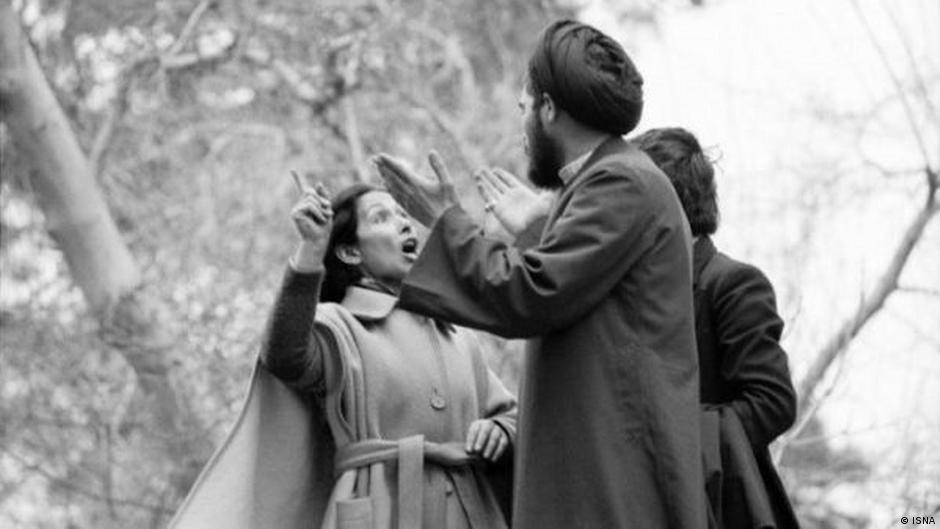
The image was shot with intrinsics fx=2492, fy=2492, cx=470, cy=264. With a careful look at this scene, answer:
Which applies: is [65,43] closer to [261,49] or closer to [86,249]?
[261,49]

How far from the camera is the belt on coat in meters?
5.68

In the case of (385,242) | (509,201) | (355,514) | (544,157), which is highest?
(544,157)

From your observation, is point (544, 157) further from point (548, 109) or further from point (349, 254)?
point (349, 254)

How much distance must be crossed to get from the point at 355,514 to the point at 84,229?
249 inches

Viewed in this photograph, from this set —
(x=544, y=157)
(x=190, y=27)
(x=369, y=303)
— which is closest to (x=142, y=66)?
(x=190, y=27)

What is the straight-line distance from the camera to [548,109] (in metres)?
5.36

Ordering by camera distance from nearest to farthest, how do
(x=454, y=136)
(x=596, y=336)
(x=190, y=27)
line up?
(x=596, y=336), (x=454, y=136), (x=190, y=27)

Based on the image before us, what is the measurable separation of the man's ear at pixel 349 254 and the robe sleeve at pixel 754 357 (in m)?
0.91

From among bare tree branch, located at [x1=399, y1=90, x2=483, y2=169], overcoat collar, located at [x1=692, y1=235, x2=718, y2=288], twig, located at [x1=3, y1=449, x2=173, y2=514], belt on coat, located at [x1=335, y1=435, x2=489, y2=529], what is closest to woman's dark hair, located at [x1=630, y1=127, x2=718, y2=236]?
overcoat collar, located at [x1=692, y1=235, x2=718, y2=288]

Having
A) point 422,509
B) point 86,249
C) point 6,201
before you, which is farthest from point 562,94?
point 6,201

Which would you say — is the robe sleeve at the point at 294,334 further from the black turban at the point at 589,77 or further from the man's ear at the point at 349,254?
the black turban at the point at 589,77

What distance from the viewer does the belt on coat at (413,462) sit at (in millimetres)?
5684

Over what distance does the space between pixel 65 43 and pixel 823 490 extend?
5.15 meters

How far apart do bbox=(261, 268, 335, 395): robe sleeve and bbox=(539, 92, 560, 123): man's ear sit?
24.7 inches
